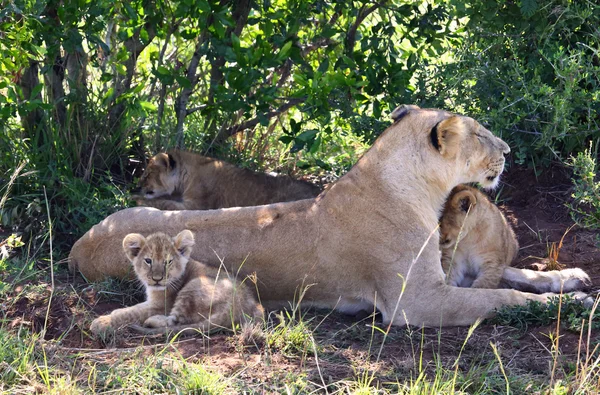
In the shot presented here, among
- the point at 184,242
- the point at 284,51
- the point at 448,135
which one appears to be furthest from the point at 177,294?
the point at 284,51

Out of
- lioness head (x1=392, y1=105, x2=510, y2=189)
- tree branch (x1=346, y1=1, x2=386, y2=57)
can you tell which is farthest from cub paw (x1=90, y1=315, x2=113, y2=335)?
tree branch (x1=346, y1=1, x2=386, y2=57)

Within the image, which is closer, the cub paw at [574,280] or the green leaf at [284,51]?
the cub paw at [574,280]

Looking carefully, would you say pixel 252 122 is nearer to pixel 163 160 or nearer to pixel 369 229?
pixel 163 160

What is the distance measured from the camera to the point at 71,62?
25.4ft

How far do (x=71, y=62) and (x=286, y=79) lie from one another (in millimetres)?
2185

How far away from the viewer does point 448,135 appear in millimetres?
5887

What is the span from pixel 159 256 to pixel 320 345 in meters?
1.17

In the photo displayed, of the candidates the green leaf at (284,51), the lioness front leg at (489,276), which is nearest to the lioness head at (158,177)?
the green leaf at (284,51)

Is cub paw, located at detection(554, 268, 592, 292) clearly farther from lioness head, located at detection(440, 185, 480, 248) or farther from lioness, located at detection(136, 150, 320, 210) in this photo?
lioness, located at detection(136, 150, 320, 210)

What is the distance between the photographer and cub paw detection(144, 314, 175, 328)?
5207mm

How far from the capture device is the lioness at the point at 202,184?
25.6 feet

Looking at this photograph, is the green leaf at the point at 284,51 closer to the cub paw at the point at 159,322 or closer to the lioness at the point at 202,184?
the lioness at the point at 202,184

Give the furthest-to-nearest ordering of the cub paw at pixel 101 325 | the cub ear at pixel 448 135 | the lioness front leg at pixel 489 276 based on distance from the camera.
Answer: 1. the lioness front leg at pixel 489 276
2. the cub ear at pixel 448 135
3. the cub paw at pixel 101 325

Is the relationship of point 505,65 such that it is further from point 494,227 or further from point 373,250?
point 373,250
